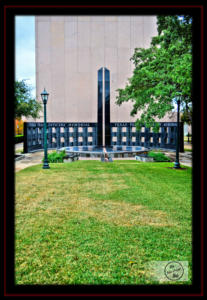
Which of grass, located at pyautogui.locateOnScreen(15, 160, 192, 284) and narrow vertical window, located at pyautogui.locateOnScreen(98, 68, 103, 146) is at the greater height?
narrow vertical window, located at pyautogui.locateOnScreen(98, 68, 103, 146)

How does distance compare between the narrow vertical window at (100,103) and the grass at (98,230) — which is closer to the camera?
the grass at (98,230)

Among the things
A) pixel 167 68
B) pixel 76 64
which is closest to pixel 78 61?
pixel 76 64

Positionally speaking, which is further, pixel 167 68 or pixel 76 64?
pixel 76 64

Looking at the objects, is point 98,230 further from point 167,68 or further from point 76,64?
point 76,64

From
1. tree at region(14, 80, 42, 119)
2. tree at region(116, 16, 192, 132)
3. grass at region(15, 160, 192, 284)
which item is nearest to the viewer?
grass at region(15, 160, 192, 284)

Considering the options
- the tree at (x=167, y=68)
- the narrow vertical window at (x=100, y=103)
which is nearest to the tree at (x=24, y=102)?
the narrow vertical window at (x=100, y=103)

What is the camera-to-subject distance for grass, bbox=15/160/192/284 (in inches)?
142

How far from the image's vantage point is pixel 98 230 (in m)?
5.14

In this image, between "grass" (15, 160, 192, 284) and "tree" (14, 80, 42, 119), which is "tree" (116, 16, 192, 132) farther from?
"tree" (14, 80, 42, 119)

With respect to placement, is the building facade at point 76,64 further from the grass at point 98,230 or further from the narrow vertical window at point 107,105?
the grass at point 98,230

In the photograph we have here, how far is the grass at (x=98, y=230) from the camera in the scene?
142 inches

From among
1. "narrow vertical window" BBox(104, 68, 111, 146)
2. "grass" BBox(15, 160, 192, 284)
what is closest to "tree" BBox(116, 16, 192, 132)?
"grass" BBox(15, 160, 192, 284)

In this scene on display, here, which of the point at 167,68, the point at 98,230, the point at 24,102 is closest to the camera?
the point at 98,230
